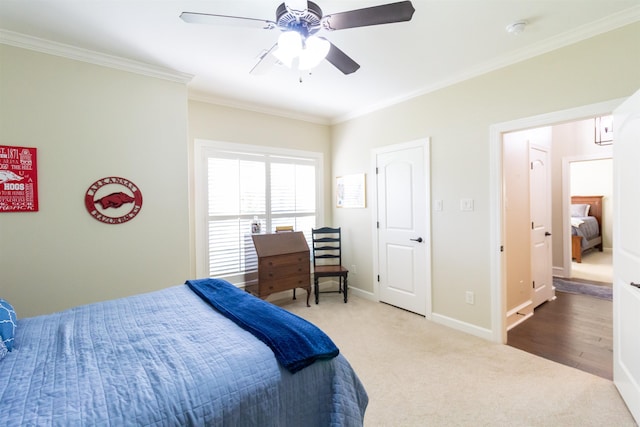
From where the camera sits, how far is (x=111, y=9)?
1927mm

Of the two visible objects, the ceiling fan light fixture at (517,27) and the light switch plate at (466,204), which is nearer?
the ceiling fan light fixture at (517,27)

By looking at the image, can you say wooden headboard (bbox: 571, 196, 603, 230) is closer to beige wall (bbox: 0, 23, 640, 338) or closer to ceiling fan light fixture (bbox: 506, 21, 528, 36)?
beige wall (bbox: 0, 23, 640, 338)

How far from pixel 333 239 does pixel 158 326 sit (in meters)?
2.93

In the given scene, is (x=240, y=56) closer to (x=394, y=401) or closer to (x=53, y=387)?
(x=53, y=387)

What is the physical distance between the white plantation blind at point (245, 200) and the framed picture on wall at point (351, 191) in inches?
19.5

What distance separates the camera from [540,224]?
376 centimetres

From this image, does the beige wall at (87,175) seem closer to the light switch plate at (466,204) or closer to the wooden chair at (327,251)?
the wooden chair at (327,251)

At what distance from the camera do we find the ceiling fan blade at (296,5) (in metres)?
1.37

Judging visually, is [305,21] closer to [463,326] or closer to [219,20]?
[219,20]

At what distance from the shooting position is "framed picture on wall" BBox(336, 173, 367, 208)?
4176mm

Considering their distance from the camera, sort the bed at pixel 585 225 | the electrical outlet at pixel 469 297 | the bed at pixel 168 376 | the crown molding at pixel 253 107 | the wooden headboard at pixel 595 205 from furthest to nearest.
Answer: the wooden headboard at pixel 595 205
the bed at pixel 585 225
the crown molding at pixel 253 107
the electrical outlet at pixel 469 297
the bed at pixel 168 376

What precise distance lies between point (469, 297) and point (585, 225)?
541cm

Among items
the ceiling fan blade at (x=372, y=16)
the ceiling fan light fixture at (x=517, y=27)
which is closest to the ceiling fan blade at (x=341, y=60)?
the ceiling fan blade at (x=372, y=16)

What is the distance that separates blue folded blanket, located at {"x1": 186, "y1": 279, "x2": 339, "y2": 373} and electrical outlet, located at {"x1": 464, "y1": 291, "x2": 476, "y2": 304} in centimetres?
214
